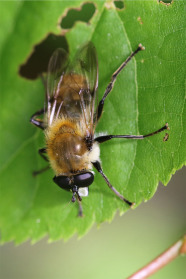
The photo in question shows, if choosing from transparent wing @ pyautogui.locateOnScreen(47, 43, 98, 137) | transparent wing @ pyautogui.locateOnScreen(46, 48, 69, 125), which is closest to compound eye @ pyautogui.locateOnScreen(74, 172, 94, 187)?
transparent wing @ pyautogui.locateOnScreen(47, 43, 98, 137)

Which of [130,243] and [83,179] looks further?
[130,243]

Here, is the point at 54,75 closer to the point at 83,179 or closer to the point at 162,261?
the point at 83,179

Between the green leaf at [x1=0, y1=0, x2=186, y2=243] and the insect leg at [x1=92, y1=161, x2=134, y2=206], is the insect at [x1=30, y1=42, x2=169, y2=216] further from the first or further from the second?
the green leaf at [x1=0, y1=0, x2=186, y2=243]

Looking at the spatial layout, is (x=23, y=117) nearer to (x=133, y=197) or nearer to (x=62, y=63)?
(x=62, y=63)

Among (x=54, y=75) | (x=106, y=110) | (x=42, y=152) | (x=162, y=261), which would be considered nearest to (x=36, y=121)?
(x=42, y=152)

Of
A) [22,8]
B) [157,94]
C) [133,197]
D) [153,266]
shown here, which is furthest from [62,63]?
[153,266]

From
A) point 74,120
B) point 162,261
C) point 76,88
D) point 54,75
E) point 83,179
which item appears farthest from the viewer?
point 54,75

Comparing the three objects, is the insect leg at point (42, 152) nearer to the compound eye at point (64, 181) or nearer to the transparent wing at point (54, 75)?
the transparent wing at point (54, 75)

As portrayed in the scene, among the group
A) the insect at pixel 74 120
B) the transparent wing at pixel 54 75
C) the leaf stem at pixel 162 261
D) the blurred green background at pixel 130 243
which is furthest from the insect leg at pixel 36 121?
the blurred green background at pixel 130 243

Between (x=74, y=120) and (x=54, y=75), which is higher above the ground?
(x=54, y=75)
